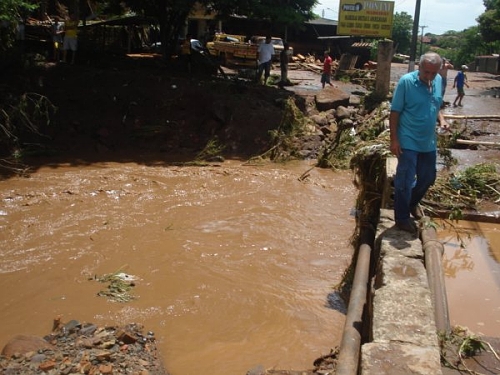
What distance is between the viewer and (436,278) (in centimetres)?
408

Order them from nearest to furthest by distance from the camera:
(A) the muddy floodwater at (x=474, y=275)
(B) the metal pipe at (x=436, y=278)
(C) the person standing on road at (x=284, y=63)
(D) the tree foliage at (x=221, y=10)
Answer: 1. (B) the metal pipe at (x=436, y=278)
2. (A) the muddy floodwater at (x=474, y=275)
3. (D) the tree foliage at (x=221, y=10)
4. (C) the person standing on road at (x=284, y=63)

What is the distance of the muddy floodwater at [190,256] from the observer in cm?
567

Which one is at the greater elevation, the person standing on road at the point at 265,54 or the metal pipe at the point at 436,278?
the person standing on road at the point at 265,54

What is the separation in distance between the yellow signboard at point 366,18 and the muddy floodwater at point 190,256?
55.1 feet

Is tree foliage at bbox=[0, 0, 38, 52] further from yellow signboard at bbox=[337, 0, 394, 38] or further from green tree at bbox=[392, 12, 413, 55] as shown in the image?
green tree at bbox=[392, 12, 413, 55]

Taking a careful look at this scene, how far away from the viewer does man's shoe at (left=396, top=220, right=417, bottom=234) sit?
4.71 m

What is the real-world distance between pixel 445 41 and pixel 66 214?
2642 inches

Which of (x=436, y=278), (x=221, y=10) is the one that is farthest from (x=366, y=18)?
(x=436, y=278)

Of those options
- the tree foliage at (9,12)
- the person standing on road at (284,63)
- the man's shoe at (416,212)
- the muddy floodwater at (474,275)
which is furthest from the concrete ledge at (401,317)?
the person standing on road at (284,63)

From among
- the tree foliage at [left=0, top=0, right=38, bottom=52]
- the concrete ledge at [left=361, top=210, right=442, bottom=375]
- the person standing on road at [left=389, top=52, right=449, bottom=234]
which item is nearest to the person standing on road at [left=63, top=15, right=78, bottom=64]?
the tree foliage at [left=0, top=0, right=38, bottom=52]

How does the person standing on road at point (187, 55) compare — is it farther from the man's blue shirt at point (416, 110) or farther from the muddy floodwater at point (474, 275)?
the man's blue shirt at point (416, 110)

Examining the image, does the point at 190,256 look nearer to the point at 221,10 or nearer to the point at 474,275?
the point at 474,275

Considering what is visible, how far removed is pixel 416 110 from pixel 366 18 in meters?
23.8

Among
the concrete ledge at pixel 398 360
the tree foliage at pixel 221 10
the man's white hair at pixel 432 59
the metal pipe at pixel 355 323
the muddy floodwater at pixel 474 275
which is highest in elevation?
the tree foliage at pixel 221 10
